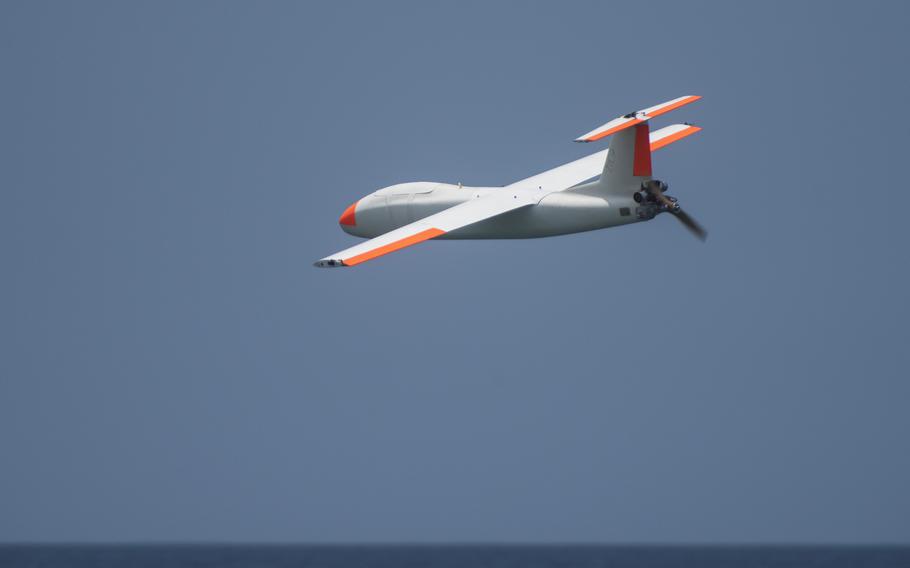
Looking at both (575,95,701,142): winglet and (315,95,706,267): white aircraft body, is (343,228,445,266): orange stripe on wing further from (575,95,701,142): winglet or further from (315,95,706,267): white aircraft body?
(575,95,701,142): winglet

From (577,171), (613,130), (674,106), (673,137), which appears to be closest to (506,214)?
(613,130)

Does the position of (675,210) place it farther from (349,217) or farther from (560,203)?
(349,217)

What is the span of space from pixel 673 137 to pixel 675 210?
32.8 ft

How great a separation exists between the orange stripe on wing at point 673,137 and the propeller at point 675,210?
8.59 m

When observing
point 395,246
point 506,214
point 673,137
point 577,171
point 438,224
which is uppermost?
point 673,137

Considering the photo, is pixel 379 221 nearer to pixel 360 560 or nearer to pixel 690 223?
pixel 690 223

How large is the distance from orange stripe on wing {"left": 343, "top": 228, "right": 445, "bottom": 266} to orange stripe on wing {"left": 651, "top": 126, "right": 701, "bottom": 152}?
1314 centimetres

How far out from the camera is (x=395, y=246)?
46031 mm

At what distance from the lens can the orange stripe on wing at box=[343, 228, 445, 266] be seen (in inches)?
1748

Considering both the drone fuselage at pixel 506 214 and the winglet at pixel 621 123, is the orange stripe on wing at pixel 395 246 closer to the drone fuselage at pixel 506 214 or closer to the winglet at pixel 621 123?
the drone fuselage at pixel 506 214

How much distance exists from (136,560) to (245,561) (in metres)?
15.7

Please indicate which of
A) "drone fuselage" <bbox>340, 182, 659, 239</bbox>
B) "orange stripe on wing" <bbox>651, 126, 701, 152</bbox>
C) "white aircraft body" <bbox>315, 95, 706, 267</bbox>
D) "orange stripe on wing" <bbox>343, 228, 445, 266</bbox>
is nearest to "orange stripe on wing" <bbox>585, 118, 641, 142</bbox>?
"white aircraft body" <bbox>315, 95, 706, 267</bbox>

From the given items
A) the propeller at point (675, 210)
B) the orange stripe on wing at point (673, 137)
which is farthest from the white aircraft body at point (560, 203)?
the orange stripe on wing at point (673, 137)

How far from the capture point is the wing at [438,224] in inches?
1757
